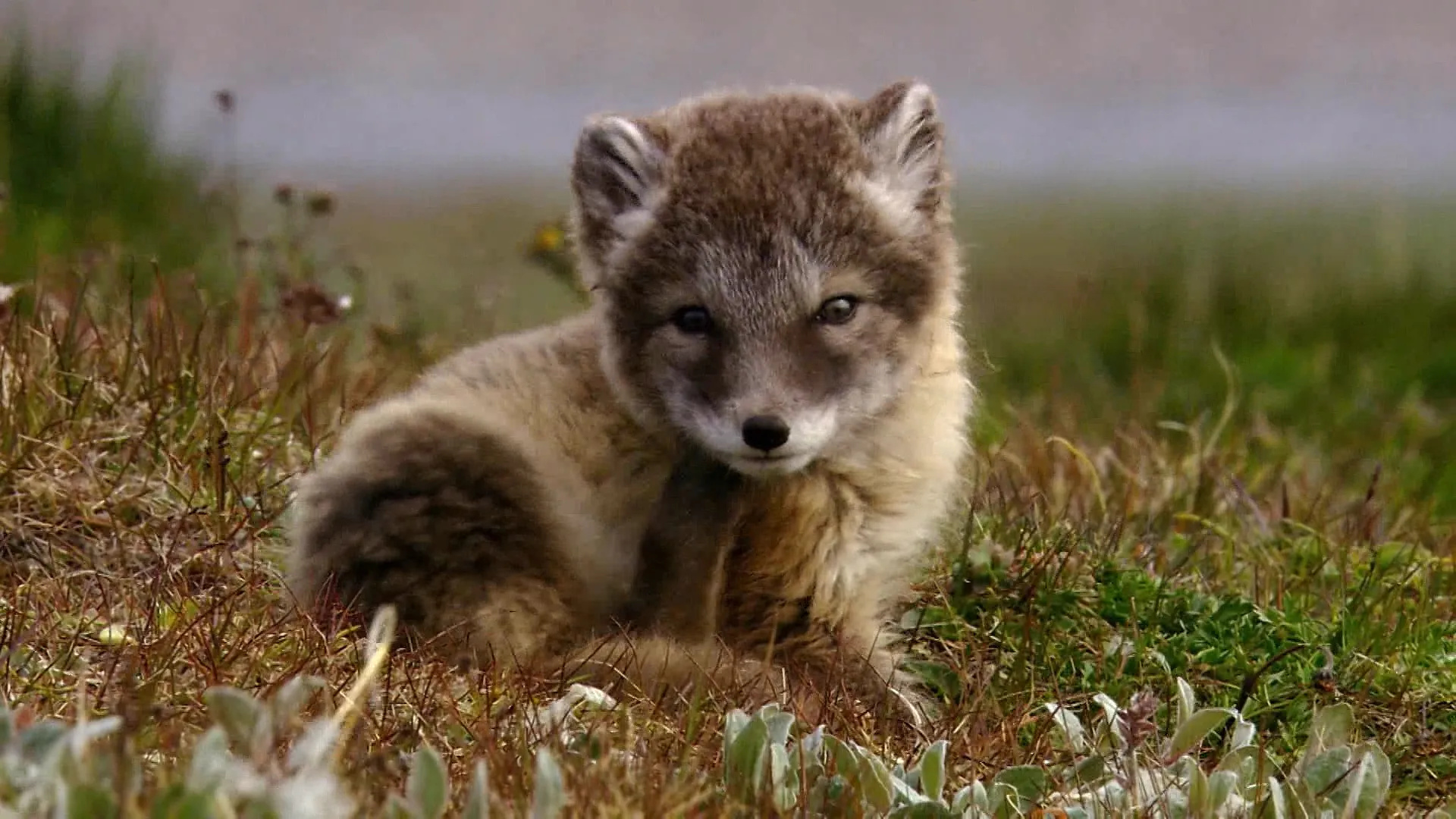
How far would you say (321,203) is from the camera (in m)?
5.67

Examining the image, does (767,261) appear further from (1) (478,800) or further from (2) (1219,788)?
(1) (478,800)

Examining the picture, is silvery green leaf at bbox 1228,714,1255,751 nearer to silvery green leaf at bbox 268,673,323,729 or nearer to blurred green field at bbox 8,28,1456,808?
blurred green field at bbox 8,28,1456,808

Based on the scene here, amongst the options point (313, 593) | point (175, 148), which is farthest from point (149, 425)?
point (175, 148)

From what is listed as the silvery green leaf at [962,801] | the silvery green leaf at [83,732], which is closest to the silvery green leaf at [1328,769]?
the silvery green leaf at [962,801]

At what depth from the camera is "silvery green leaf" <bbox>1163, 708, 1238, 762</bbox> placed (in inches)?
123

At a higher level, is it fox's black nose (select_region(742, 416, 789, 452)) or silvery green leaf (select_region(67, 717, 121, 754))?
silvery green leaf (select_region(67, 717, 121, 754))

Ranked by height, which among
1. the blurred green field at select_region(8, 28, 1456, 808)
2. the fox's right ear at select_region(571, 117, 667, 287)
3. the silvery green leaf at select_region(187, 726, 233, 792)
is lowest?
the blurred green field at select_region(8, 28, 1456, 808)

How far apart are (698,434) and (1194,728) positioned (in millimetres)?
1161

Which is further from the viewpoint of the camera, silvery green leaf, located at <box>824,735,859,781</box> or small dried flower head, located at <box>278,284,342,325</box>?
small dried flower head, located at <box>278,284,342,325</box>

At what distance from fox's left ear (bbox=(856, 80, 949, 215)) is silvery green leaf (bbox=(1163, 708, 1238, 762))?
134 centimetres

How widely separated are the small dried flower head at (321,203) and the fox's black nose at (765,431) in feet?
8.78

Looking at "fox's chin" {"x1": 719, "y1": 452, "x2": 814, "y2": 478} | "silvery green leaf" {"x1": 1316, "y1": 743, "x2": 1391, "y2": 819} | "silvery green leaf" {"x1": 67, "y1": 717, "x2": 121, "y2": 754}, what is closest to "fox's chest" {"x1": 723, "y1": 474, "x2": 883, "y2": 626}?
"fox's chin" {"x1": 719, "y1": 452, "x2": 814, "y2": 478}

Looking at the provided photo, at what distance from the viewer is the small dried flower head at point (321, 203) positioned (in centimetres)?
566

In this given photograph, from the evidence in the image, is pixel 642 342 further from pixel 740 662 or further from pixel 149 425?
pixel 149 425
